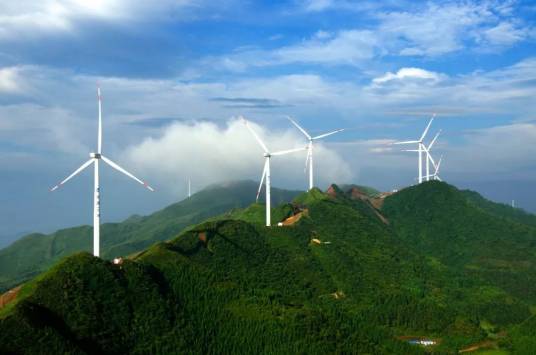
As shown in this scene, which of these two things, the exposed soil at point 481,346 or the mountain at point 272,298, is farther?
the exposed soil at point 481,346

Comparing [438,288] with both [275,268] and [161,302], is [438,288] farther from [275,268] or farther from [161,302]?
[161,302]

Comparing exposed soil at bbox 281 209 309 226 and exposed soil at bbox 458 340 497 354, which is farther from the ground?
exposed soil at bbox 281 209 309 226

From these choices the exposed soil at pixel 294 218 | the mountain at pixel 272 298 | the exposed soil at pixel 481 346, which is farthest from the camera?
the exposed soil at pixel 294 218

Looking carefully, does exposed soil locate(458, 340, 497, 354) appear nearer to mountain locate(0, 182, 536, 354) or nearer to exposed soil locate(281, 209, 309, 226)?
mountain locate(0, 182, 536, 354)

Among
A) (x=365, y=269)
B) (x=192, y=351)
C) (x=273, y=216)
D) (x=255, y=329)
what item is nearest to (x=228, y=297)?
(x=255, y=329)

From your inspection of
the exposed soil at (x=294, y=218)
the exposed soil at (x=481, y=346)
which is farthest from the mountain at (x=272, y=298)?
the exposed soil at (x=481, y=346)

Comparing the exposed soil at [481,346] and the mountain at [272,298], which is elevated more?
the mountain at [272,298]

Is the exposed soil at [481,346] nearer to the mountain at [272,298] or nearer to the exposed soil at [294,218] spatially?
the mountain at [272,298]

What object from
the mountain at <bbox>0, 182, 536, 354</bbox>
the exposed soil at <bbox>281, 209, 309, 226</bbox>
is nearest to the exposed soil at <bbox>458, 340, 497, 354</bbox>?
the mountain at <bbox>0, 182, 536, 354</bbox>

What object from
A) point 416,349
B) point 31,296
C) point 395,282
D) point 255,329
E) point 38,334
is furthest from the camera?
point 395,282
